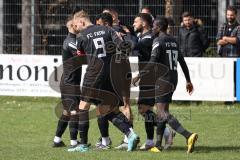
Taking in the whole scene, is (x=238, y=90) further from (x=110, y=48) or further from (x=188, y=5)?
(x=110, y=48)

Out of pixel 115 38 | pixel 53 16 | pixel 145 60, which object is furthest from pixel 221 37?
pixel 115 38

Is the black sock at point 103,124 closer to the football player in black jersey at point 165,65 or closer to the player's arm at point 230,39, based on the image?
the football player in black jersey at point 165,65

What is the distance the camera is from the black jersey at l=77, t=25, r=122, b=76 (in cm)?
1276

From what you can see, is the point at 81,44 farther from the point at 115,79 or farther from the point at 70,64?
the point at 115,79

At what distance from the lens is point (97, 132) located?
15.5 meters

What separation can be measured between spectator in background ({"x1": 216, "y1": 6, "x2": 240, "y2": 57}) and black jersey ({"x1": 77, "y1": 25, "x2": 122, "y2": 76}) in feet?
23.0

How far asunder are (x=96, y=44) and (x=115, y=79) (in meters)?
1.22

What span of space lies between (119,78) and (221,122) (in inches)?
147

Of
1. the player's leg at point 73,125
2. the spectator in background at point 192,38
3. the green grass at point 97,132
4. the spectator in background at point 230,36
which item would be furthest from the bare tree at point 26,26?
the player's leg at point 73,125

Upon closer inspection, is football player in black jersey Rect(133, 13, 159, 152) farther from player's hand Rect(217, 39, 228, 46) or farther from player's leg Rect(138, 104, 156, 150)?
player's hand Rect(217, 39, 228, 46)

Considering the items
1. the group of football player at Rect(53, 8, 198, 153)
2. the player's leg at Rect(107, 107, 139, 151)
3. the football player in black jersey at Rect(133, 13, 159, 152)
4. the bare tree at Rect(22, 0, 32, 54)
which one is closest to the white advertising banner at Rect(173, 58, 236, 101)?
the bare tree at Rect(22, 0, 32, 54)

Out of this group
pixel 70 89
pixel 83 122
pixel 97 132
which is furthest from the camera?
pixel 97 132

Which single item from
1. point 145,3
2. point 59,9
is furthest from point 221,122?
point 59,9

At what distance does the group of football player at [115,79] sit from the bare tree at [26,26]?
28.6ft
